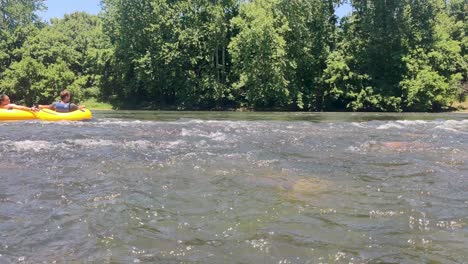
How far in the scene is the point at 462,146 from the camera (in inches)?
464

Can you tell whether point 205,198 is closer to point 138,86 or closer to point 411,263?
point 411,263

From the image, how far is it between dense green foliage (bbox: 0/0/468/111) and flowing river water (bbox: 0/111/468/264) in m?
25.0

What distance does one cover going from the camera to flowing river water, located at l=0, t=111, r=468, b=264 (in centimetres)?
457

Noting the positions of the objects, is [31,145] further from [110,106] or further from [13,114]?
[110,106]

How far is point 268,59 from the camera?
36.7 meters

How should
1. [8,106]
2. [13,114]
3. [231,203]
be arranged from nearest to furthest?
[231,203] → [13,114] → [8,106]

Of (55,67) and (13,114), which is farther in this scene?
(55,67)

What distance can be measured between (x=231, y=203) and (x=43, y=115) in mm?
13083

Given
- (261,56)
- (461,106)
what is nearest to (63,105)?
(261,56)

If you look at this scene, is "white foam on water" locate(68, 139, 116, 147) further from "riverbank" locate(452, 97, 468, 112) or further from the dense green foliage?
"riverbank" locate(452, 97, 468, 112)

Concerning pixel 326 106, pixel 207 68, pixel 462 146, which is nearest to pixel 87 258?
pixel 462 146

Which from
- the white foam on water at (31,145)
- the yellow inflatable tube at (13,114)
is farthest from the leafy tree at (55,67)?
the white foam on water at (31,145)

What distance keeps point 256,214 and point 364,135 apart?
9523 millimetres

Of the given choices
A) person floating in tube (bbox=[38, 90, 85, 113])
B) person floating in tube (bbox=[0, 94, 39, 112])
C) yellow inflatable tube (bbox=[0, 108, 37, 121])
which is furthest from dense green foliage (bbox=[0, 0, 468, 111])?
yellow inflatable tube (bbox=[0, 108, 37, 121])
